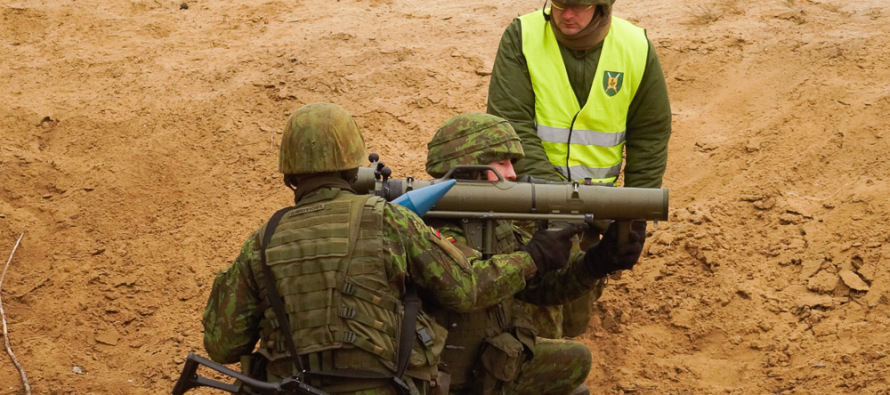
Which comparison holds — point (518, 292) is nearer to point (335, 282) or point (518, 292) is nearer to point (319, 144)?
point (335, 282)

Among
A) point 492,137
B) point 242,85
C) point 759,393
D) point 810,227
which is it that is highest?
point 492,137

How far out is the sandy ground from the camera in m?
6.93

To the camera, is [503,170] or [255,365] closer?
[255,365]

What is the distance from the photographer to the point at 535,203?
5.09 meters

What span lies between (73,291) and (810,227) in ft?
16.0

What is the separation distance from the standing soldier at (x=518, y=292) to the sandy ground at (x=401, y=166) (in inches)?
63.0

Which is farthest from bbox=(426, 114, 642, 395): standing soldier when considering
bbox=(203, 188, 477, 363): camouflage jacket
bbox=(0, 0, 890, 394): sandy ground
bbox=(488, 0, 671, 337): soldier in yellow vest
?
bbox=(0, 0, 890, 394): sandy ground

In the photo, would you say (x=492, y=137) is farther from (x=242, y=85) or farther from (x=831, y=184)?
(x=242, y=85)

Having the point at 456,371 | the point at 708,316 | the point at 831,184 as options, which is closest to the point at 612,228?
the point at 456,371

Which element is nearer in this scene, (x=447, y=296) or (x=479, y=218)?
(x=447, y=296)

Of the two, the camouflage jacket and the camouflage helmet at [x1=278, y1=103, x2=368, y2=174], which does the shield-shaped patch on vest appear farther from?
the camouflage helmet at [x1=278, y1=103, x2=368, y2=174]

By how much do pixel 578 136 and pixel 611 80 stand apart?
1.17 ft

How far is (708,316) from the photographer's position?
7.23 meters

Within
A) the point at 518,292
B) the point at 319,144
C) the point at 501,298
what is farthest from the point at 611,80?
the point at 319,144
